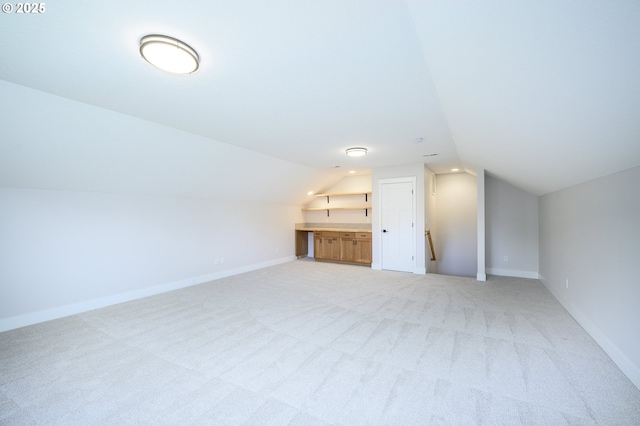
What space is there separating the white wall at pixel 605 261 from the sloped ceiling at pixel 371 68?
0.28m

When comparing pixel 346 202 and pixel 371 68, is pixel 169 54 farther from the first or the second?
pixel 346 202

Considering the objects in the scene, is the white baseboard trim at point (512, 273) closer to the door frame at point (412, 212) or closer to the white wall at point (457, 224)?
the white wall at point (457, 224)

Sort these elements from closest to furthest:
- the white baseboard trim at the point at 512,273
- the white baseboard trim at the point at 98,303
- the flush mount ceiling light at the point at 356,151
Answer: the white baseboard trim at the point at 98,303
the flush mount ceiling light at the point at 356,151
the white baseboard trim at the point at 512,273

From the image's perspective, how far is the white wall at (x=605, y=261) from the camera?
7.17 feet

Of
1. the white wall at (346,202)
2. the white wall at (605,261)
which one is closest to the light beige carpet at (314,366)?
the white wall at (605,261)

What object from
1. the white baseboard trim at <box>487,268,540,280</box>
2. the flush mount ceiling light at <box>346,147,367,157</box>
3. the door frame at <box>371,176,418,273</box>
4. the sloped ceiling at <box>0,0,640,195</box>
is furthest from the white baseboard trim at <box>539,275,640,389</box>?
the flush mount ceiling light at <box>346,147,367,157</box>

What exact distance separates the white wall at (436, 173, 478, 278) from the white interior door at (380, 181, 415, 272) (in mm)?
1558

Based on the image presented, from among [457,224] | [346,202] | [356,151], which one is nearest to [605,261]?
[356,151]

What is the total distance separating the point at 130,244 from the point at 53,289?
103 cm

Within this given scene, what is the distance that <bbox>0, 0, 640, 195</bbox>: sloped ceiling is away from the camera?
4.27ft

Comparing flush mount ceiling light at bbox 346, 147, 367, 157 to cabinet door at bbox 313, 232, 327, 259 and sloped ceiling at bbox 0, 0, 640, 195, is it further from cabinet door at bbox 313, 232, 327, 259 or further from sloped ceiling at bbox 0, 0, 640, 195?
cabinet door at bbox 313, 232, 327, 259

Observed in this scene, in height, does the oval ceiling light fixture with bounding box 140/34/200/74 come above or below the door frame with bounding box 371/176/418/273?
above

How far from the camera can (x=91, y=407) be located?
1838mm

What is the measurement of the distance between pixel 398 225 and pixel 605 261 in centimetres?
364
